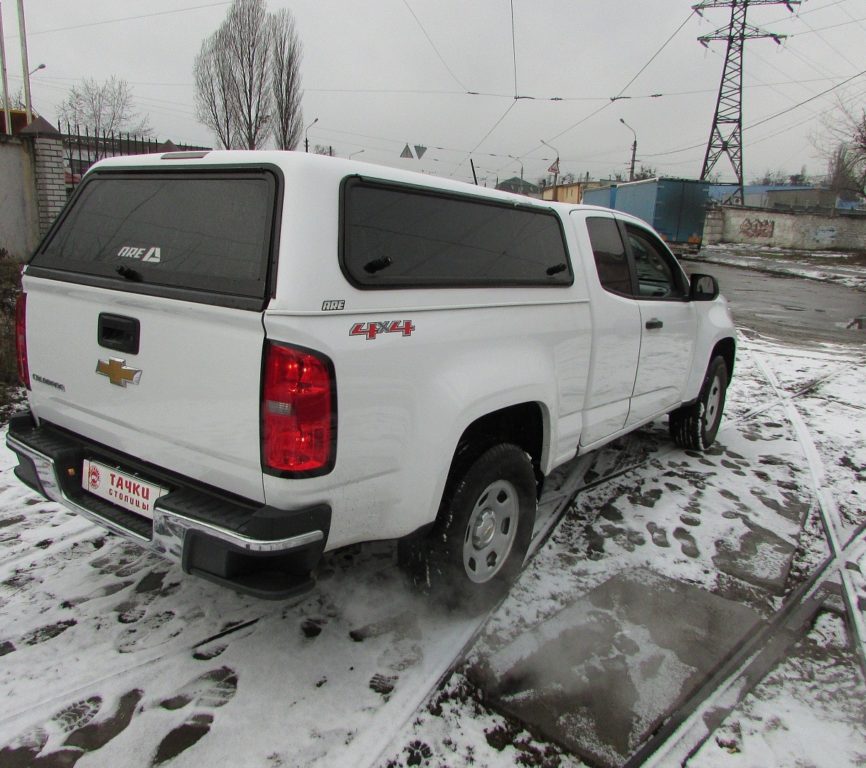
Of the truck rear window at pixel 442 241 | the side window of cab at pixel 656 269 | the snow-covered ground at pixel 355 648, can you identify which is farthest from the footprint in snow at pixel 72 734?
the side window of cab at pixel 656 269

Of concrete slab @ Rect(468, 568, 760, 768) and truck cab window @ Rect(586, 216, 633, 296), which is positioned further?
truck cab window @ Rect(586, 216, 633, 296)

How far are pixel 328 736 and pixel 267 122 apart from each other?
1100 inches

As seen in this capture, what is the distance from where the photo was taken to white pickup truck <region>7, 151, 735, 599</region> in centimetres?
205

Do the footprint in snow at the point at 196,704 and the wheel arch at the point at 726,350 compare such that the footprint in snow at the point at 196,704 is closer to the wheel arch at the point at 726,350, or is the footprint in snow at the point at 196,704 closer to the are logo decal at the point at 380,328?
the are logo decal at the point at 380,328

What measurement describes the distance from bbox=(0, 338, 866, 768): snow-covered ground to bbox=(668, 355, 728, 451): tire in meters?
0.81

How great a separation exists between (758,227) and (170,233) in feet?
136

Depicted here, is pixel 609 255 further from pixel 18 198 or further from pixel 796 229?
pixel 796 229

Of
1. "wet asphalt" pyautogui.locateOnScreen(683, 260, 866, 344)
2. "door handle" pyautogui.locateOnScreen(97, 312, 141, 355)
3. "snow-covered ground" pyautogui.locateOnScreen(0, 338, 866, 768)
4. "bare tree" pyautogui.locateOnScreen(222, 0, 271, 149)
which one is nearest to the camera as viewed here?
"snow-covered ground" pyautogui.locateOnScreen(0, 338, 866, 768)

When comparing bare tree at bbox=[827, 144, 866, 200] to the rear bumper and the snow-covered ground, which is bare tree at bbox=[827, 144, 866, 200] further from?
the rear bumper

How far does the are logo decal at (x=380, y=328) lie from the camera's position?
2.12 m

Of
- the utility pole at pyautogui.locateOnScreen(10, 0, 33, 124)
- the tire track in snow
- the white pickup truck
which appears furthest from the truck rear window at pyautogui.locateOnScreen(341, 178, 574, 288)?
the utility pole at pyautogui.locateOnScreen(10, 0, 33, 124)

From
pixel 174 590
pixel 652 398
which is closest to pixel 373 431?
pixel 174 590

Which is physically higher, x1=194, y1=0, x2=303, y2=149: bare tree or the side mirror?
x1=194, y1=0, x2=303, y2=149: bare tree

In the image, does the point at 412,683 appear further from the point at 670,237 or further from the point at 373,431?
the point at 670,237
